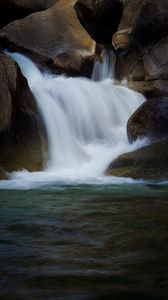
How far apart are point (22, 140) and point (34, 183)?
7.74ft

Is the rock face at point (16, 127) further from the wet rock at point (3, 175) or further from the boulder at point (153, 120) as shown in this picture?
the boulder at point (153, 120)

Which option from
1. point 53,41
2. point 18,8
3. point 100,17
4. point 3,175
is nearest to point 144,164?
point 3,175

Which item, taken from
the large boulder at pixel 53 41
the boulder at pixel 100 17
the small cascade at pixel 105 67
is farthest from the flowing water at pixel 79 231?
the boulder at pixel 100 17

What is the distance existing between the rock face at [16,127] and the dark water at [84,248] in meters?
4.45

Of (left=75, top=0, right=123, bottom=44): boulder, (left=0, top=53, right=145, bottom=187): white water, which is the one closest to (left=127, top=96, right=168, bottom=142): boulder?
(left=0, top=53, right=145, bottom=187): white water

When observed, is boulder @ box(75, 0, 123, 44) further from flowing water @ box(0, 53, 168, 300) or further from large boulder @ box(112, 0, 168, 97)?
flowing water @ box(0, 53, 168, 300)

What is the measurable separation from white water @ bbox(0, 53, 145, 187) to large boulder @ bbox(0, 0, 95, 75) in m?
0.57

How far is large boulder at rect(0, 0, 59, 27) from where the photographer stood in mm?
20625

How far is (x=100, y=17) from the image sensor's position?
2028 centimetres

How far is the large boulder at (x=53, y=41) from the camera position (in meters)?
17.6

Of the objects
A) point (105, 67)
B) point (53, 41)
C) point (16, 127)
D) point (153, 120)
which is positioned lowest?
point (105, 67)

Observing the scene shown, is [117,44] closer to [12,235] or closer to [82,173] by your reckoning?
[82,173]

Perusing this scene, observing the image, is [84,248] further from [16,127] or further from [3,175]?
[16,127]

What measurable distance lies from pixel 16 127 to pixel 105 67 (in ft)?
25.3
